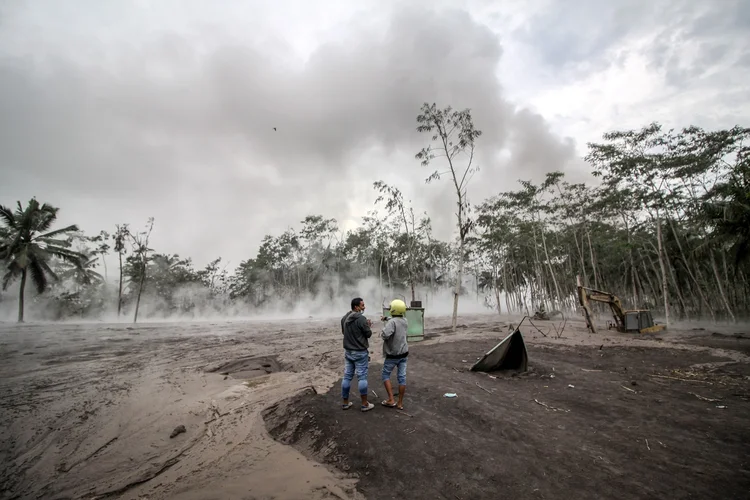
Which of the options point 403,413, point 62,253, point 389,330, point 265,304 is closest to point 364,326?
point 389,330

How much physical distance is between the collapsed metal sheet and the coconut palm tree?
3167 cm

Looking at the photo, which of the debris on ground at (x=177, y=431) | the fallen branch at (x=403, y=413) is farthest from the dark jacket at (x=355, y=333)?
the debris on ground at (x=177, y=431)

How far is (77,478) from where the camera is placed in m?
3.62

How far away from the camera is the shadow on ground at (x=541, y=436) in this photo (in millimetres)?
3221

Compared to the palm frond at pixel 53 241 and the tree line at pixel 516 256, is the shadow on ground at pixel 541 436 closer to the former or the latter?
the tree line at pixel 516 256

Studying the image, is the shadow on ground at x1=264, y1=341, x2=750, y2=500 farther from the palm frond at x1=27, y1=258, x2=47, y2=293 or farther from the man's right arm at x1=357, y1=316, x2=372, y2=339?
the palm frond at x1=27, y1=258, x2=47, y2=293

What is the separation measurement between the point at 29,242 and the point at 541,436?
116 ft

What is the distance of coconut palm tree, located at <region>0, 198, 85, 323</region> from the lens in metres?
23.4

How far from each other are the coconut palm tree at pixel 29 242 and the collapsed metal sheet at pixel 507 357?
1247 inches

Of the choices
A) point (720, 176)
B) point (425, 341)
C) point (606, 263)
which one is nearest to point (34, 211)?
point (425, 341)

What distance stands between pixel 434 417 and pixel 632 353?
8.86 meters

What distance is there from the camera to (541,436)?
428 cm

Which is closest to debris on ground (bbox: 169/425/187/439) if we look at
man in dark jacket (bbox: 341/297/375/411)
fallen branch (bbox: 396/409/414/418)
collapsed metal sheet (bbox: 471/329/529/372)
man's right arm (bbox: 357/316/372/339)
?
man in dark jacket (bbox: 341/297/375/411)

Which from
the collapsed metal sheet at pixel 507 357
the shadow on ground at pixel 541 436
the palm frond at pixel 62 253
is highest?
the palm frond at pixel 62 253
